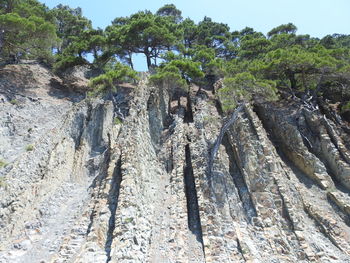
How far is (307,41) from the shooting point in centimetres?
3231

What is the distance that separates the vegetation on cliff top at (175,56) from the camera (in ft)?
66.9

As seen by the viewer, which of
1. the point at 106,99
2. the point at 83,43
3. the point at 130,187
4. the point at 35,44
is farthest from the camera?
the point at 83,43

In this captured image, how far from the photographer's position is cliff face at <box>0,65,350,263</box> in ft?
33.4

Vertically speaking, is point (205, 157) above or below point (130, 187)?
above

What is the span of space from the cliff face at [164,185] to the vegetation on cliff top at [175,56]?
2.45m

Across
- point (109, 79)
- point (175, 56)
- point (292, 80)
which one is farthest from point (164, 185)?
point (292, 80)

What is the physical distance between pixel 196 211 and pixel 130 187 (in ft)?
11.8

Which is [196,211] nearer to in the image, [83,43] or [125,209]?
[125,209]

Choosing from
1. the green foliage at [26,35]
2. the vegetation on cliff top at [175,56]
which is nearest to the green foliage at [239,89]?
the vegetation on cliff top at [175,56]

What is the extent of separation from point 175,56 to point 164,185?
1520 cm

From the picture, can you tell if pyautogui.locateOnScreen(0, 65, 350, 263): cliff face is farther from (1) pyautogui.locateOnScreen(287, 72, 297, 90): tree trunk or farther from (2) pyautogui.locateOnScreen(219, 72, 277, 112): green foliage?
(1) pyautogui.locateOnScreen(287, 72, 297, 90): tree trunk

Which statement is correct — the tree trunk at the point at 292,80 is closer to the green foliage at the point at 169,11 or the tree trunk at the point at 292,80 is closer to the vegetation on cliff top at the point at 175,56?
the vegetation on cliff top at the point at 175,56

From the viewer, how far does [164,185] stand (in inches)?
547

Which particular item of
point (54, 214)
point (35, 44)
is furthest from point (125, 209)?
point (35, 44)
